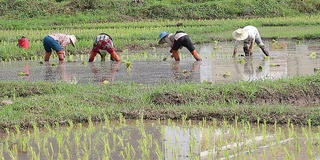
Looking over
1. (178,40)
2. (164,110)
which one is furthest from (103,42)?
(164,110)

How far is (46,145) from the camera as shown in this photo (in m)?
6.42

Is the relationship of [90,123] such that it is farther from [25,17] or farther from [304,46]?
[25,17]

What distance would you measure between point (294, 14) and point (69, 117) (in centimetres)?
2223

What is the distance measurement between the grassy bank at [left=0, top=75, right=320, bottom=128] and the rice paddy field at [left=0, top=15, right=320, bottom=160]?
13mm

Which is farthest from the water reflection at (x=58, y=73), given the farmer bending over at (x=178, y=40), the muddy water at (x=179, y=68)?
the farmer bending over at (x=178, y=40)

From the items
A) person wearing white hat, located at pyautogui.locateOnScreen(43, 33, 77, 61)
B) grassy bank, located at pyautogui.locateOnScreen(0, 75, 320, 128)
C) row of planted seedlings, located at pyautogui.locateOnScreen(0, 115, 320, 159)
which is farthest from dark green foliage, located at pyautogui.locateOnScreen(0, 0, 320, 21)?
row of planted seedlings, located at pyautogui.locateOnScreen(0, 115, 320, 159)

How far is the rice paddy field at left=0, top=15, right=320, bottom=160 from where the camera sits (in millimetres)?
6059

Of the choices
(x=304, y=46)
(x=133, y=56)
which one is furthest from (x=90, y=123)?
(x=304, y=46)

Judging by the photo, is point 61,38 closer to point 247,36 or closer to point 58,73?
point 58,73

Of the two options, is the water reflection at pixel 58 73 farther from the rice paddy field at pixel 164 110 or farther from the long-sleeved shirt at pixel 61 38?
the long-sleeved shirt at pixel 61 38

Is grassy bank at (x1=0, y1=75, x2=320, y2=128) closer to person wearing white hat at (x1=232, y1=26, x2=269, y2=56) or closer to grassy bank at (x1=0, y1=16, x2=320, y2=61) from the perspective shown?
person wearing white hat at (x1=232, y1=26, x2=269, y2=56)

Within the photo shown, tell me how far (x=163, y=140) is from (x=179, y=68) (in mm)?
5622

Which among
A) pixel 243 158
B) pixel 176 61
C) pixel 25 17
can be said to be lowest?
pixel 243 158

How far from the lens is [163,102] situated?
8.19 metres
